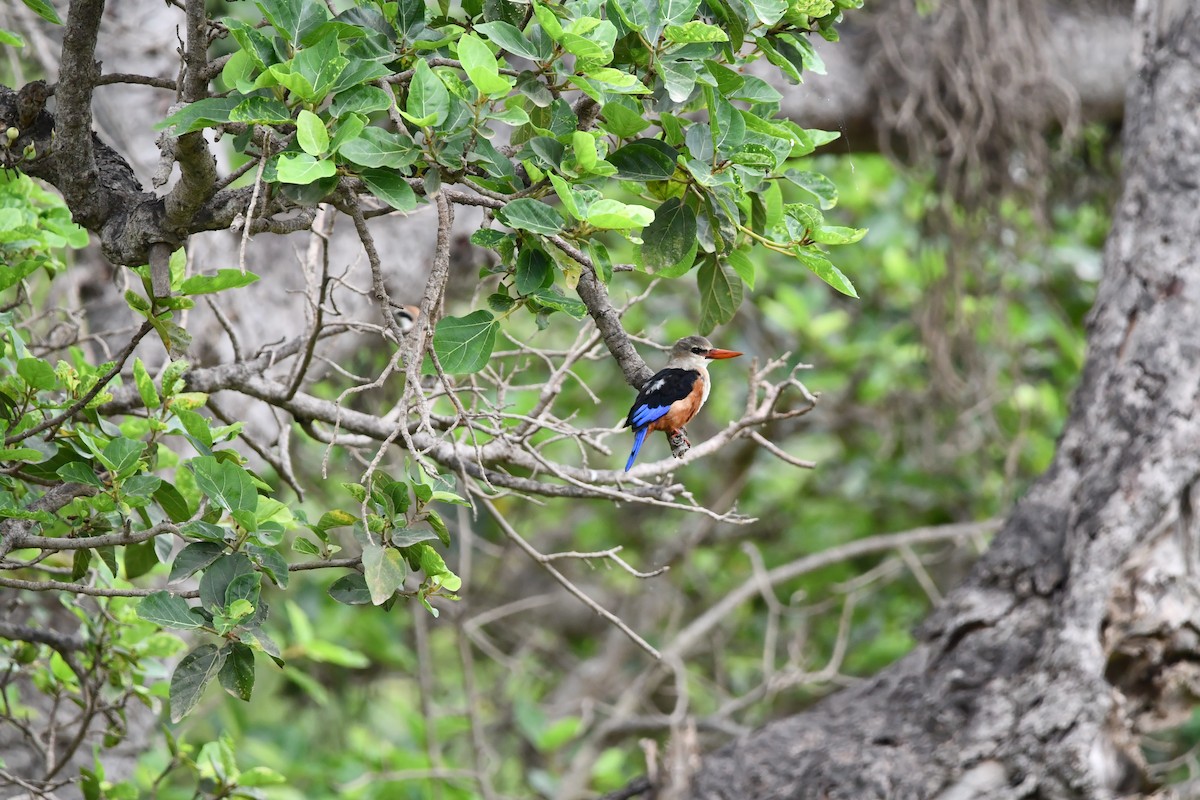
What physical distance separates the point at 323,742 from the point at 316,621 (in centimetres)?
110

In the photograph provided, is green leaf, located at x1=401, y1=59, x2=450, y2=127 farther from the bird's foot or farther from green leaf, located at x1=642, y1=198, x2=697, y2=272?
the bird's foot

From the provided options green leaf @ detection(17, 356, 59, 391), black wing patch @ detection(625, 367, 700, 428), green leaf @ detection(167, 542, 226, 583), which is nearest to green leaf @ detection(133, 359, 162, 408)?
green leaf @ detection(17, 356, 59, 391)

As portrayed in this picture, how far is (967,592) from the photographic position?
2.91 m

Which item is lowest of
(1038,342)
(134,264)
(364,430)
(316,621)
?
(316,621)

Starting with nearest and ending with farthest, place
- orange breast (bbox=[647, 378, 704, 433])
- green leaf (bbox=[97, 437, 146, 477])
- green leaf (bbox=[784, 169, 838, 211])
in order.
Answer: green leaf (bbox=[97, 437, 146, 477])
green leaf (bbox=[784, 169, 838, 211])
orange breast (bbox=[647, 378, 704, 433])

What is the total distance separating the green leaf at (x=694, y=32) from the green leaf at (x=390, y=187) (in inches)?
15.5

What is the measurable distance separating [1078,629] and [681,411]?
3.65 feet

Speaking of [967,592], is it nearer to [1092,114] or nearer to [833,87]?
[833,87]

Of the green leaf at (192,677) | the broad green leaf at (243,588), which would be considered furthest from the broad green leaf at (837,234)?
the green leaf at (192,677)

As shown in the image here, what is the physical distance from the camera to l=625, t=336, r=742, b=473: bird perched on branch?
2.17 m

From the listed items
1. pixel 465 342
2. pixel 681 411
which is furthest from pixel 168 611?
pixel 681 411

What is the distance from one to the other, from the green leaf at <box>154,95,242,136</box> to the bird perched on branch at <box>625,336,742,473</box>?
85cm

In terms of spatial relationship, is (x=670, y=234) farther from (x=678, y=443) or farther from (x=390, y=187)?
(x=678, y=443)

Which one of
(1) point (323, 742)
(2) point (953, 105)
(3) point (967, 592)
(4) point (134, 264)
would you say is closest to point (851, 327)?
(2) point (953, 105)
